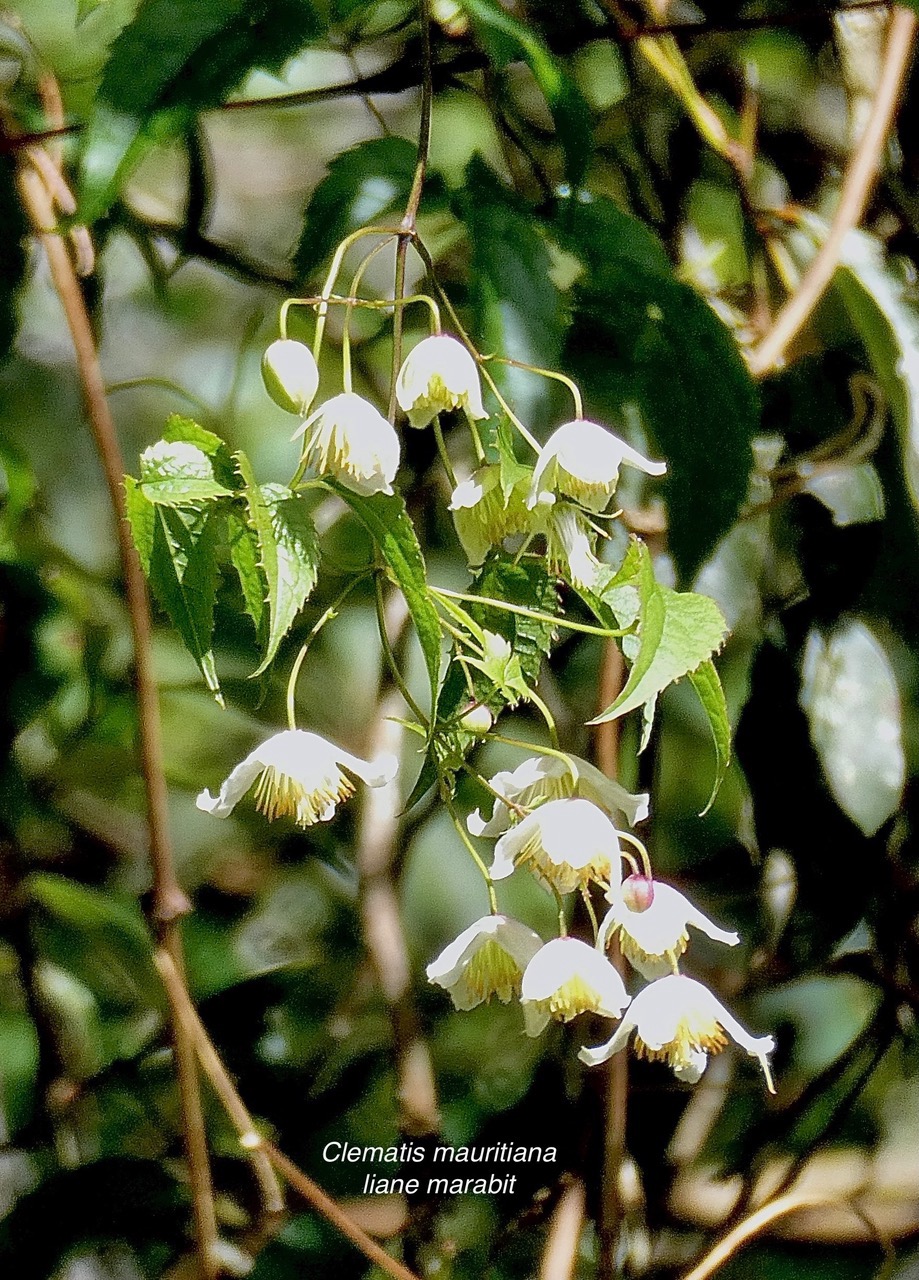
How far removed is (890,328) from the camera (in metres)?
0.69

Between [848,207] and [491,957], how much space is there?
1.66 feet

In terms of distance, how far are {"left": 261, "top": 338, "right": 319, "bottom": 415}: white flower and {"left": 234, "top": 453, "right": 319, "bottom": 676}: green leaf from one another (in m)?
0.04

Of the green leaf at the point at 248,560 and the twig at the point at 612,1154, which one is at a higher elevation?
the green leaf at the point at 248,560

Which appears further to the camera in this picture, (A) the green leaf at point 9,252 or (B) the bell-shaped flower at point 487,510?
(A) the green leaf at point 9,252

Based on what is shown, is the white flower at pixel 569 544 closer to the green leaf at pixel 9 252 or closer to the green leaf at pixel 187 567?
the green leaf at pixel 187 567

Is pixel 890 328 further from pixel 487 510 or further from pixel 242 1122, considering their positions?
pixel 242 1122

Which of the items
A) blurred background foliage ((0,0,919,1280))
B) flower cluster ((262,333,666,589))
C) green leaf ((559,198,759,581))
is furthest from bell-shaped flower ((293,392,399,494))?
blurred background foliage ((0,0,919,1280))

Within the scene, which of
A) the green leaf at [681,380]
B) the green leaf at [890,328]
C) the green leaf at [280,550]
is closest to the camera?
the green leaf at [280,550]

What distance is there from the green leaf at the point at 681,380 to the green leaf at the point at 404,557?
22 centimetres

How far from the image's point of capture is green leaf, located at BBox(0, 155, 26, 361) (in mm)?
632

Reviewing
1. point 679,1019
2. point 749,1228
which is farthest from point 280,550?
point 749,1228

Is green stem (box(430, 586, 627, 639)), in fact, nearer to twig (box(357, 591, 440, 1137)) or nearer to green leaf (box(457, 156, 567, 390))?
green leaf (box(457, 156, 567, 390))

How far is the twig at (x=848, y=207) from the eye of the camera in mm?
694

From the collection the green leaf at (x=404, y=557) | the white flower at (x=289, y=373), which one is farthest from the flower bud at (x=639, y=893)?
the white flower at (x=289, y=373)
